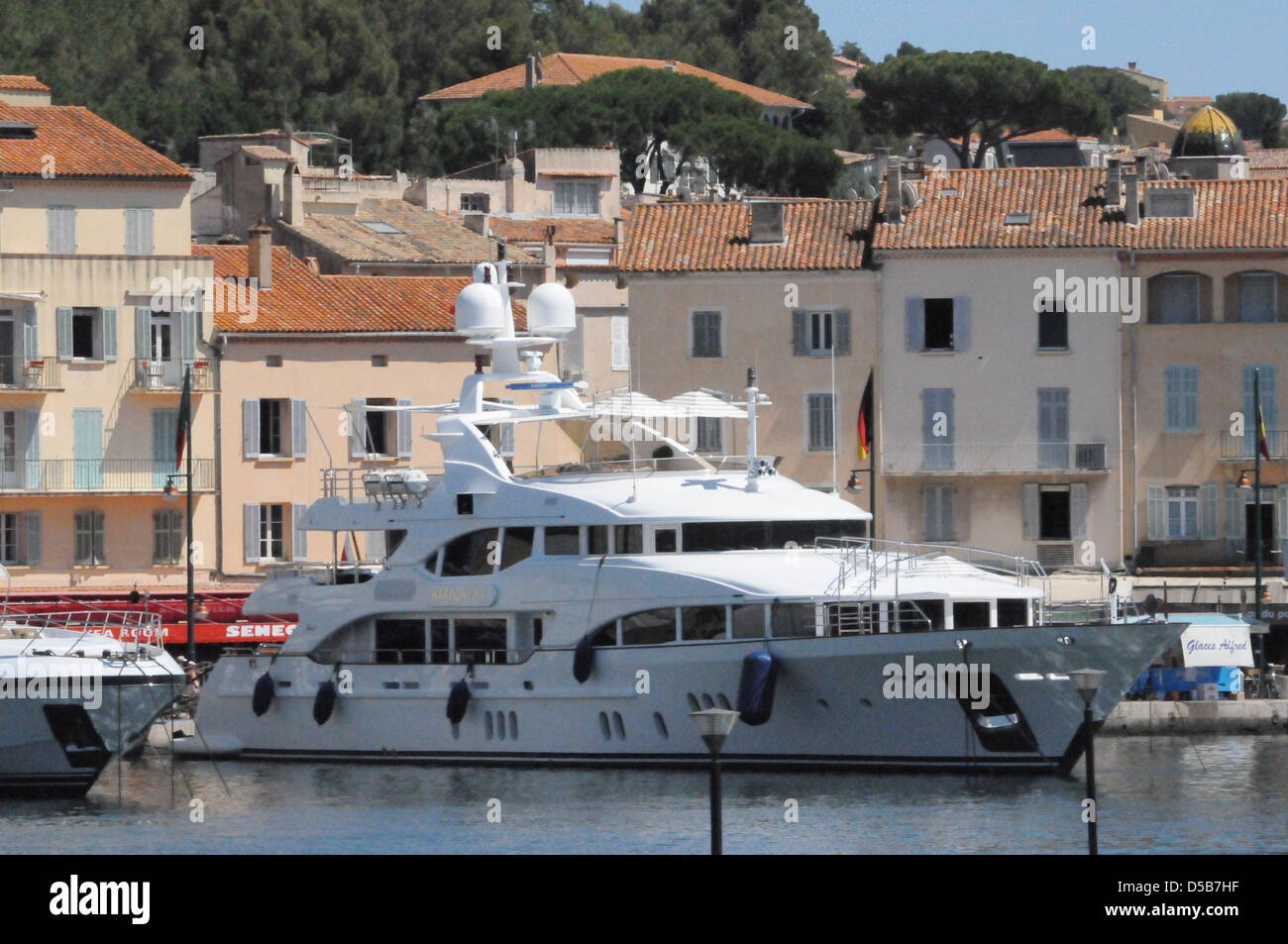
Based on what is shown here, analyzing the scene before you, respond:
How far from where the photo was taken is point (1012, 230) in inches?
2176

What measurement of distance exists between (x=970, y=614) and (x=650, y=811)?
5497 millimetres

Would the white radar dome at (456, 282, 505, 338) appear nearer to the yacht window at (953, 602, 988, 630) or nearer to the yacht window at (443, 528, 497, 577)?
the yacht window at (443, 528, 497, 577)

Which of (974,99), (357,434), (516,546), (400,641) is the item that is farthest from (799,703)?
(974,99)

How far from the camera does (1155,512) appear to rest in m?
55.0

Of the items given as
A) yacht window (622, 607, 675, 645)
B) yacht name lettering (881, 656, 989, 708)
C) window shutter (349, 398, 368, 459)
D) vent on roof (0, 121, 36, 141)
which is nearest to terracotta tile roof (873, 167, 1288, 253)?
window shutter (349, 398, 368, 459)

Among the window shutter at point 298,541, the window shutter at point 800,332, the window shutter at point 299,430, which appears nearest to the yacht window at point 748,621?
the window shutter at point 298,541

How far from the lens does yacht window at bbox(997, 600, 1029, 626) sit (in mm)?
38312

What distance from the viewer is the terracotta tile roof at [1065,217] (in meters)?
54.8

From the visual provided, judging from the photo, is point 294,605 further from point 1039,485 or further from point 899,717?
point 1039,485

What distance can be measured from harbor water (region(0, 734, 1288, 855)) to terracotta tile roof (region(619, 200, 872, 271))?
55.7 ft
